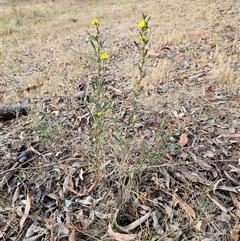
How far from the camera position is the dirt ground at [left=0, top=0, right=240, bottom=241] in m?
1.66

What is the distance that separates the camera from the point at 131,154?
6.62ft

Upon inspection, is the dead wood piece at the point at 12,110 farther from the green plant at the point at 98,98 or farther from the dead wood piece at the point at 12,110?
the green plant at the point at 98,98

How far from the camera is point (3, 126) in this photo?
265cm

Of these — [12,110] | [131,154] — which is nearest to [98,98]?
[131,154]

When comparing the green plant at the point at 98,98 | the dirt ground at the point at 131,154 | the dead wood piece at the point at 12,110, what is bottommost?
the dirt ground at the point at 131,154

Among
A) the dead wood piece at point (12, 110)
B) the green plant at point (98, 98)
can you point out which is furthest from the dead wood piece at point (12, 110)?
the green plant at point (98, 98)

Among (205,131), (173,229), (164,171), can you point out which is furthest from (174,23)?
(173,229)

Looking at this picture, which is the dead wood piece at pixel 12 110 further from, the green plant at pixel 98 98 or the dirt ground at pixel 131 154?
the green plant at pixel 98 98

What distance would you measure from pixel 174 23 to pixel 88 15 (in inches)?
175

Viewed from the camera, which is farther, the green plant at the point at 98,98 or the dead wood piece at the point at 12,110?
the dead wood piece at the point at 12,110

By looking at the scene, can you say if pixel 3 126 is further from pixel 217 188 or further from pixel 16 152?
pixel 217 188

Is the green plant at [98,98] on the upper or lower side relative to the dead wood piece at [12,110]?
upper

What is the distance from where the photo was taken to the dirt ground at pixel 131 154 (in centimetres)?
166

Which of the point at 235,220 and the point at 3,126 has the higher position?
the point at 3,126
